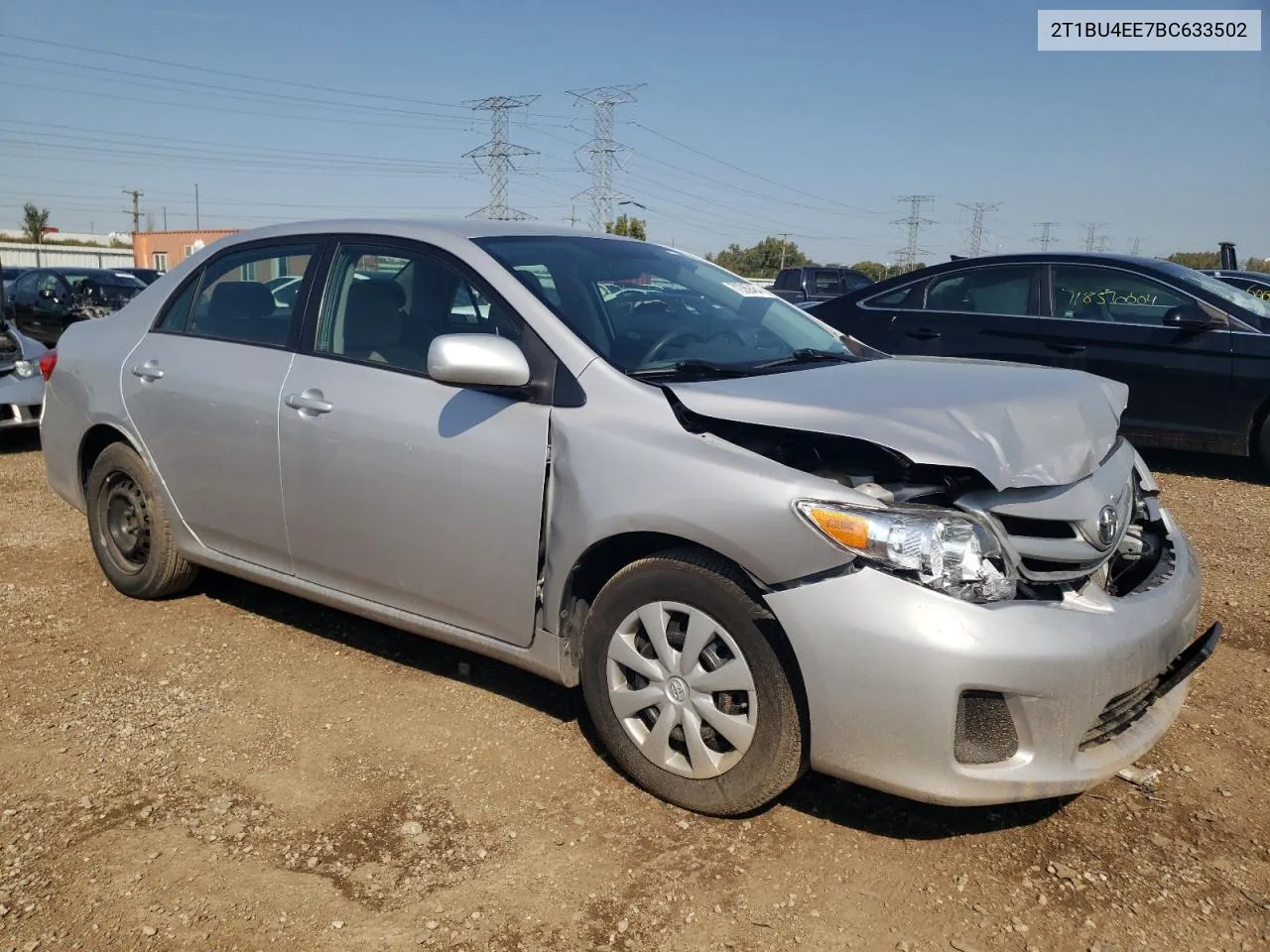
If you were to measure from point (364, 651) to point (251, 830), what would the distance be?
1.30 m

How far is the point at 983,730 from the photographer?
253 cm

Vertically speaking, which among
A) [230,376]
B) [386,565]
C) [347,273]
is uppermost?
[347,273]

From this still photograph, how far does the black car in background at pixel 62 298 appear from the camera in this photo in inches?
645

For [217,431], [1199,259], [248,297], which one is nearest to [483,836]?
[217,431]

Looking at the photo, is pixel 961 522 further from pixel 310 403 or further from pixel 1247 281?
pixel 1247 281

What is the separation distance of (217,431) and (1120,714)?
3212 mm

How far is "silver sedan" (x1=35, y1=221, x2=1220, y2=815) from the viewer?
2.53m

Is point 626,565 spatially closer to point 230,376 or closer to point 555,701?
point 555,701

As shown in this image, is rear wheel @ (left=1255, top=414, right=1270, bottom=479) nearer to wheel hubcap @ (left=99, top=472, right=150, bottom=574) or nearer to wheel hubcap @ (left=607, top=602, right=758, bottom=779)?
wheel hubcap @ (left=607, top=602, right=758, bottom=779)

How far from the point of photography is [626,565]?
2.98 m

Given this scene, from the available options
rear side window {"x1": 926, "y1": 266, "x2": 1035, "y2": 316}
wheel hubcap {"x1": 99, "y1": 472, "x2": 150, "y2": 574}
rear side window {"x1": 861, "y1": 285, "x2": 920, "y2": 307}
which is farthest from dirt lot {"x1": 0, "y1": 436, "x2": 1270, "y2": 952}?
rear side window {"x1": 861, "y1": 285, "x2": 920, "y2": 307}

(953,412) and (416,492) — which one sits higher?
(953,412)

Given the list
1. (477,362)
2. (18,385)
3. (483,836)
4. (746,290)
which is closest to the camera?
(483,836)

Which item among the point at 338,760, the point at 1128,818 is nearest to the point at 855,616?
the point at 1128,818
